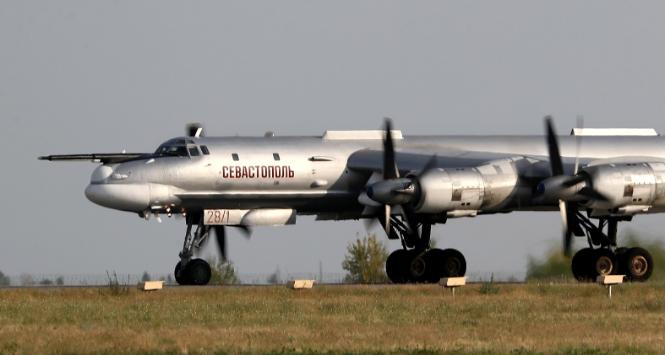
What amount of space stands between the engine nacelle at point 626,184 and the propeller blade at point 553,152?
0.85m

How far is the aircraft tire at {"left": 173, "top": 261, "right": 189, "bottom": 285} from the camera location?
43.1 m

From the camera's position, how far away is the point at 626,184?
40.0 meters

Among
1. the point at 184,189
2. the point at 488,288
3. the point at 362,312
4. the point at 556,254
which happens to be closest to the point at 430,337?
the point at 362,312

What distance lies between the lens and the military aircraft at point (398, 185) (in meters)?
40.2

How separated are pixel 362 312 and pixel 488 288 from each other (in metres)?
6.99

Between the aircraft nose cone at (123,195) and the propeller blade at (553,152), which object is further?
the aircraft nose cone at (123,195)

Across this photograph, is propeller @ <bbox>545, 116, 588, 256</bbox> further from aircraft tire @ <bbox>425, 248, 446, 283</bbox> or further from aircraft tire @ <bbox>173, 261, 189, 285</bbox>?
aircraft tire @ <bbox>173, 261, 189, 285</bbox>

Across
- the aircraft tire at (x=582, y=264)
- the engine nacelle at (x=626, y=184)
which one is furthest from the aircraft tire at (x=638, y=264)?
the engine nacelle at (x=626, y=184)

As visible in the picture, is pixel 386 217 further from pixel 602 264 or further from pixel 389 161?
pixel 602 264

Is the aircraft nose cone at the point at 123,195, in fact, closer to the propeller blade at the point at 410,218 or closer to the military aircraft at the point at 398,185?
the military aircraft at the point at 398,185

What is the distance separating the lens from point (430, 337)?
84.9ft

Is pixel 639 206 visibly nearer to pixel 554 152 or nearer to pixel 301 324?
pixel 554 152

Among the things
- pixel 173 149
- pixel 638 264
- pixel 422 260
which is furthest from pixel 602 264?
pixel 173 149

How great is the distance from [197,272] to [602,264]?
1206 centimetres
